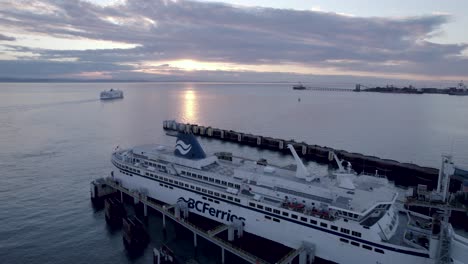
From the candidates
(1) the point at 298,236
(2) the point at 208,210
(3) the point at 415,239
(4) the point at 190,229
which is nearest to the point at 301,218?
(1) the point at 298,236

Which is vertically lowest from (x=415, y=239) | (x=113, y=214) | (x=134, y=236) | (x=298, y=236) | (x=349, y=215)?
(x=134, y=236)

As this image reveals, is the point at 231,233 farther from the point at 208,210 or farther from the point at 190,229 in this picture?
the point at 208,210

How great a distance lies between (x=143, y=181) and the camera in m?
39.1

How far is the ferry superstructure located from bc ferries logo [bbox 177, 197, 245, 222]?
112 mm

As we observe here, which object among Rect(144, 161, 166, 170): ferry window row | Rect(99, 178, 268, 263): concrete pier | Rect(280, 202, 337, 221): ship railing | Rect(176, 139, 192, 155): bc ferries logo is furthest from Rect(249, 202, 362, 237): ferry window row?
Rect(144, 161, 166, 170): ferry window row

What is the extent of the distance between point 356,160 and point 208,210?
39.8 metres

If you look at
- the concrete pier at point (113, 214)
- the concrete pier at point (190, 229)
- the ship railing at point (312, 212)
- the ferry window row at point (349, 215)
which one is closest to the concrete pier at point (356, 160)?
the concrete pier at point (190, 229)

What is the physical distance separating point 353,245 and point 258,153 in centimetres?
4731

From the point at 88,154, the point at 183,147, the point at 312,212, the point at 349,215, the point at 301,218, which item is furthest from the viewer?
the point at 88,154

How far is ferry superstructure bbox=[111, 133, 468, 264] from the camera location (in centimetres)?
2259

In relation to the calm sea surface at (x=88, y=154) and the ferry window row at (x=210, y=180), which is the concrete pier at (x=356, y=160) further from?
the ferry window row at (x=210, y=180)

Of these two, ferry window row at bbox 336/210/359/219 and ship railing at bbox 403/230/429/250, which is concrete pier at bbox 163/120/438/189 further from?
ferry window row at bbox 336/210/359/219

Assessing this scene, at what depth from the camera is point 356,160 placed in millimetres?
59812

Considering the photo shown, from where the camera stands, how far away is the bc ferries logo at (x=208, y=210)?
3091 centimetres
